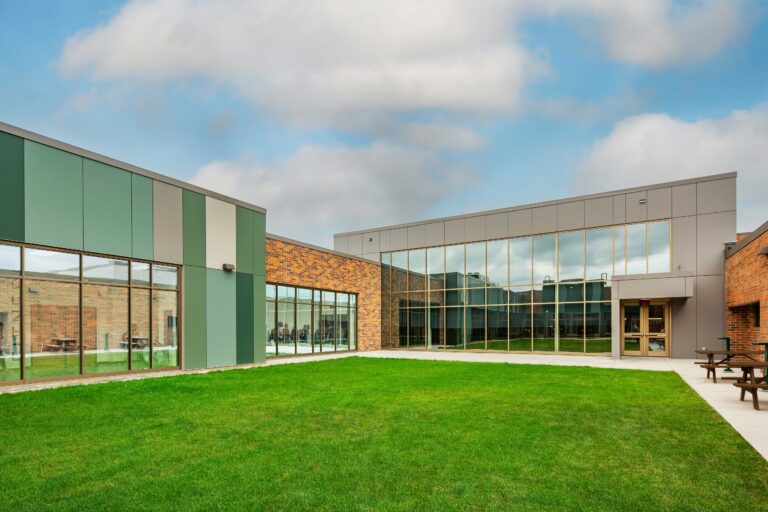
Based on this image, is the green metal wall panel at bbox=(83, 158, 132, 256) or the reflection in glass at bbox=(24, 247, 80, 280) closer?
the reflection in glass at bbox=(24, 247, 80, 280)

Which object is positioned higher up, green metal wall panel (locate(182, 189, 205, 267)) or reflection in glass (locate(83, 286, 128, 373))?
green metal wall panel (locate(182, 189, 205, 267))

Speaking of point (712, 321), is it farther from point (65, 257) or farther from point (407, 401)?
point (65, 257)

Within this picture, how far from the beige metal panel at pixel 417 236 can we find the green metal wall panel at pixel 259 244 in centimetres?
1168

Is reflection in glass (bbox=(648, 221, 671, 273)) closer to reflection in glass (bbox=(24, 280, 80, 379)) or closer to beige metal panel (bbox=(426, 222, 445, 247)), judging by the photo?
beige metal panel (bbox=(426, 222, 445, 247))

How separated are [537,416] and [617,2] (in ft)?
44.2

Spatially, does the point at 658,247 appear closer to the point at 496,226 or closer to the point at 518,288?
the point at 518,288

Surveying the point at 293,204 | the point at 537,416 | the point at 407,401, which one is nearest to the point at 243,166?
the point at 293,204

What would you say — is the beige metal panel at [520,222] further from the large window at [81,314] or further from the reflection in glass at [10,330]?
the reflection in glass at [10,330]

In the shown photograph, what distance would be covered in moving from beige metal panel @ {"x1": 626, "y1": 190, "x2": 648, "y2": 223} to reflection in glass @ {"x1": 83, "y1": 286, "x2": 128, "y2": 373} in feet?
68.5

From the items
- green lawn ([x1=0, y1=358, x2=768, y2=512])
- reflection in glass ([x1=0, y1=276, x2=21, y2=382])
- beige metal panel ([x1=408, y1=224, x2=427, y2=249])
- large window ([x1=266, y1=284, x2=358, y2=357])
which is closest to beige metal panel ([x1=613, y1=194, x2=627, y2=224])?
beige metal panel ([x1=408, y1=224, x2=427, y2=249])

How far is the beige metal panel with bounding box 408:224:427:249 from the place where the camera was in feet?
91.2

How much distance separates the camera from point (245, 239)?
17.5 metres

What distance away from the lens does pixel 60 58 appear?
16641 millimetres

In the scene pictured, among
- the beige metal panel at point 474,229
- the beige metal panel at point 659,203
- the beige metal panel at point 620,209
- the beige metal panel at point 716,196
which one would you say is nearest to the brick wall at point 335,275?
the beige metal panel at point 474,229
